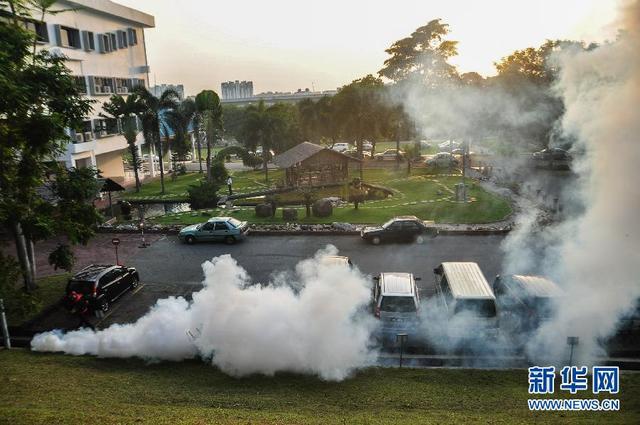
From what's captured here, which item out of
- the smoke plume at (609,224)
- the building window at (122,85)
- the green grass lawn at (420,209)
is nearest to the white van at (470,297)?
the smoke plume at (609,224)

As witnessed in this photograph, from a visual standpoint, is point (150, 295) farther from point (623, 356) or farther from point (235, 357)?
point (623, 356)

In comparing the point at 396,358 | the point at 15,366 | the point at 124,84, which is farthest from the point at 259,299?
the point at 124,84

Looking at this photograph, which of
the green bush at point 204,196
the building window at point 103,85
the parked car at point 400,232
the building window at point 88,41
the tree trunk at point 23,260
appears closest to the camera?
the tree trunk at point 23,260

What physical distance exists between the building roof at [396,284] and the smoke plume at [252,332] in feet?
2.12

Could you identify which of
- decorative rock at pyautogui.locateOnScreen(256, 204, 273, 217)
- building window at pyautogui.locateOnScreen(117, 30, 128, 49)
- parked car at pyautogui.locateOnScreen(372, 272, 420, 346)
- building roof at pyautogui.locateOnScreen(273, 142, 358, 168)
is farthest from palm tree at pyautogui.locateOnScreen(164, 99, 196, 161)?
parked car at pyautogui.locateOnScreen(372, 272, 420, 346)

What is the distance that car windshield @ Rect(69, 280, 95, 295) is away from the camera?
15.6 m

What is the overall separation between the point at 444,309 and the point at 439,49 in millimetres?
44075

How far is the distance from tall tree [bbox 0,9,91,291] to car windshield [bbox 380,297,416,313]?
10107 millimetres

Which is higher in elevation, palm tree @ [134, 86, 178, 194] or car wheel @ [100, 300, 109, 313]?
palm tree @ [134, 86, 178, 194]

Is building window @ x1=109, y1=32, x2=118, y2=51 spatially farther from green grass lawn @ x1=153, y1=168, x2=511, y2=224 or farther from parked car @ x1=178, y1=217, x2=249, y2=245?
parked car @ x1=178, y1=217, x2=249, y2=245

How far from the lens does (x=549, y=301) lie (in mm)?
12539

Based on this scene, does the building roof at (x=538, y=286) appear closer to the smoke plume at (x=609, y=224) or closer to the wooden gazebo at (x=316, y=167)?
the smoke plume at (x=609, y=224)

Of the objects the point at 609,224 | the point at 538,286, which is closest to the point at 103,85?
the point at 538,286

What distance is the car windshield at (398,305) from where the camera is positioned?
12969mm
